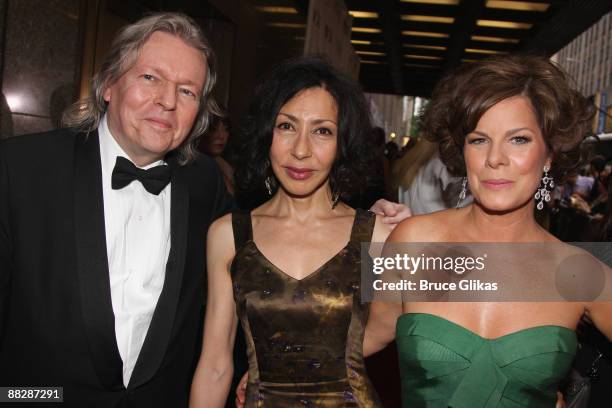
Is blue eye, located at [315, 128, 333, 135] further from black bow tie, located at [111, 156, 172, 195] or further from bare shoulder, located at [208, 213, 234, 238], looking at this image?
black bow tie, located at [111, 156, 172, 195]

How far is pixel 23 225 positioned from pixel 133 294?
1.46ft

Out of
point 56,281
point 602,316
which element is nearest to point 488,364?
point 602,316

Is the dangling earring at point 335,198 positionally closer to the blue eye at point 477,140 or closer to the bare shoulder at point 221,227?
the bare shoulder at point 221,227

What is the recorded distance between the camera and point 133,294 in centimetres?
200

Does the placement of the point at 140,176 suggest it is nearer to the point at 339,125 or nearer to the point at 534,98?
the point at 339,125

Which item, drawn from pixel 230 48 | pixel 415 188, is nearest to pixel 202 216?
pixel 415 188

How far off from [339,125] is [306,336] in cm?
85

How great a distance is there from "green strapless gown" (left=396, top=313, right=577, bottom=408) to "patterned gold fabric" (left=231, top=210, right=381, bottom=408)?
0.87 ft

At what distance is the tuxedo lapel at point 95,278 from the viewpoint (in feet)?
6.14

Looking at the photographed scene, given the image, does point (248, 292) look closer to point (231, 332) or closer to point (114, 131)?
point (231, 332)

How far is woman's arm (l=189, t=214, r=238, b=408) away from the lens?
213cm

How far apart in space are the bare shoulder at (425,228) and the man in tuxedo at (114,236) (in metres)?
0.83

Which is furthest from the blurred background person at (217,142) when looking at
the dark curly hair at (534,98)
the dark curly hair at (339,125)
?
the dark curly hair at (534,98)

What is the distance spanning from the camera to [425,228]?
207 centimetres
